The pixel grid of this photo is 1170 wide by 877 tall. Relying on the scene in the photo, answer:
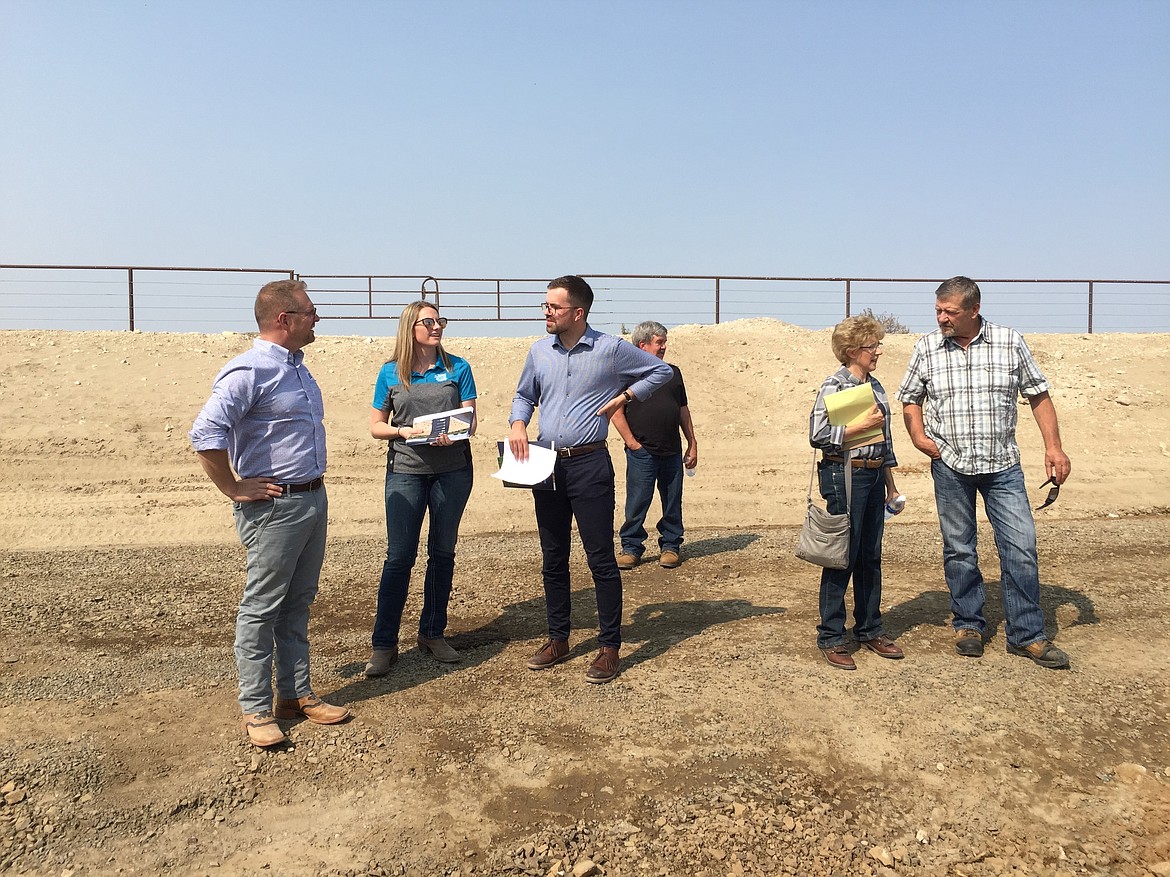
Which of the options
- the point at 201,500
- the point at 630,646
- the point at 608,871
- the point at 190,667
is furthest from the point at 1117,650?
the point at 201,500

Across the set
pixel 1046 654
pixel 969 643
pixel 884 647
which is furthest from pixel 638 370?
pixel 1046 654

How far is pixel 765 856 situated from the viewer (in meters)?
2.96

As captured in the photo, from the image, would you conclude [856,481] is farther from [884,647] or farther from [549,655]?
[549,655]

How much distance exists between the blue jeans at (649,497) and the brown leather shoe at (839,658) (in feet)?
8.39

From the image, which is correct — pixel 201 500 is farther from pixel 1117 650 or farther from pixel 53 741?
pixel 1117 650

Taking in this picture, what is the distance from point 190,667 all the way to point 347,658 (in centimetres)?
81

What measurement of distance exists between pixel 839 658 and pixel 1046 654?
1086mm

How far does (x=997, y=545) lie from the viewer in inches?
189

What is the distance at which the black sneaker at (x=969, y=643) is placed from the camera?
15.6ft

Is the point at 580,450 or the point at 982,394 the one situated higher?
the point at 982,394

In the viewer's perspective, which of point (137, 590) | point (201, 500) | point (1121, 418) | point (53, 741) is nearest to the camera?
point (53, 741)

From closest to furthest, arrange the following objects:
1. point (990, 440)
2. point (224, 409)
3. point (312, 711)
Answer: point (224, 409)
point (312, 711)
point (990, 440)

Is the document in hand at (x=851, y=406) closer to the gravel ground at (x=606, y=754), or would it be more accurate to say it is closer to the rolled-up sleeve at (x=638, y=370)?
the rolled-up sleeve at (x=638, y=370)

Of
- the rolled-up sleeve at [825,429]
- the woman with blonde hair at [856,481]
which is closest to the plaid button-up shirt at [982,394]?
the woman with blonde hair at [856,481]
